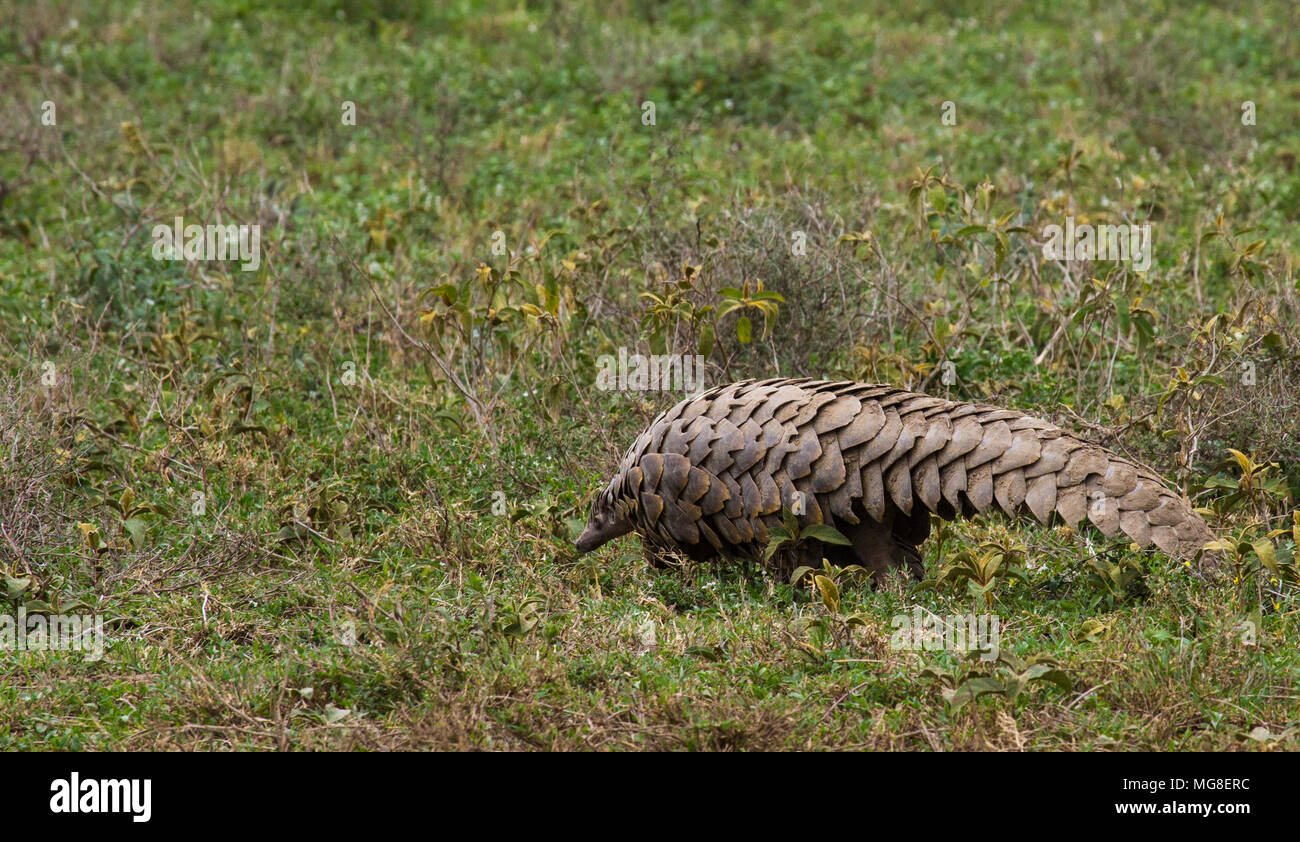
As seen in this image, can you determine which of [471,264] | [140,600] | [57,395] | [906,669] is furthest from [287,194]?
[906,669]

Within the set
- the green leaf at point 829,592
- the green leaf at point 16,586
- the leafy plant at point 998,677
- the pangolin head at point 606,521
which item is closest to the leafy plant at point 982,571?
the green leaf at point 829,592

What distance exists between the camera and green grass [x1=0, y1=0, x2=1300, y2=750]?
3.61 m

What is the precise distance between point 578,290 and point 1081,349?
228 cm

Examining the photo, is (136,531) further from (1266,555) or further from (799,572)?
(1266,555)

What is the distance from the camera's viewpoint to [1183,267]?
21.9ft

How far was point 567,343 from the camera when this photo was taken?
5836mm

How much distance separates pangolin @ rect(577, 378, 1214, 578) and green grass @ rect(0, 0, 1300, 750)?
0.79ft

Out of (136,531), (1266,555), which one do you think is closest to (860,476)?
(1266,555)

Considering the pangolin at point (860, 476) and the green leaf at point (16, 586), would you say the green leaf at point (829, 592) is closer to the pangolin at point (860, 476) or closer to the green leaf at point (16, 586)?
the pangolin at point (860, 476)

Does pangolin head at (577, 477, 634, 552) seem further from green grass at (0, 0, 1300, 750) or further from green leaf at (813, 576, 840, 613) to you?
green leaf at (813, 576, 840, 613)

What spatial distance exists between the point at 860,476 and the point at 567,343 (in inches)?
83.0

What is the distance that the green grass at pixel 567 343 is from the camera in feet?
11.8

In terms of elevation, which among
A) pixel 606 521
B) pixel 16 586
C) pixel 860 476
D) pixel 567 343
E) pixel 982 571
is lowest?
pixel 16 586

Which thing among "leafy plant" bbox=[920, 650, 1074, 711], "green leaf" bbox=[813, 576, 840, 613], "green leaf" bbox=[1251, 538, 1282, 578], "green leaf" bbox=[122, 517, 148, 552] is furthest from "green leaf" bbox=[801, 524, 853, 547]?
"green leaf" bbox=[122, 517, 148, 552]
